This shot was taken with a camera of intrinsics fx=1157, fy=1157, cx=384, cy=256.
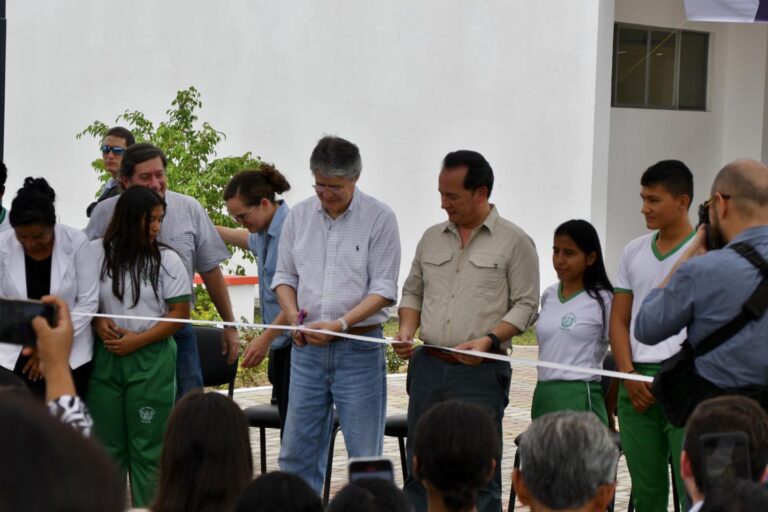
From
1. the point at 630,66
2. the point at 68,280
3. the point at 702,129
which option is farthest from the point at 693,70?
the point at 68,280

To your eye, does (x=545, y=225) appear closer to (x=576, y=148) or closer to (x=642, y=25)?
(x=576, y=148)

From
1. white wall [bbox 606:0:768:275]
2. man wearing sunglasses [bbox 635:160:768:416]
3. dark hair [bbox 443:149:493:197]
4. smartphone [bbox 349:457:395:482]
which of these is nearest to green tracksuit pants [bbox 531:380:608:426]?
dark hair [bbox 443:149:493:197]

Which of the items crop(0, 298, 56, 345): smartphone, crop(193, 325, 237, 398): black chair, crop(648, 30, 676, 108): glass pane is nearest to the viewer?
crop(0, 298, 56, 345): smartphone

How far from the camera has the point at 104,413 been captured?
5.58 meters

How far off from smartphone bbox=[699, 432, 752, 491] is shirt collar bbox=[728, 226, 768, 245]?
150 centimetres

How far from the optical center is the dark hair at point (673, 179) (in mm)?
5055

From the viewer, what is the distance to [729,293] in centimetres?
415

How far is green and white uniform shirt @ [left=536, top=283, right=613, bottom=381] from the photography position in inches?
214

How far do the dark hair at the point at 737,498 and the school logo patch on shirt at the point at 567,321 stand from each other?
110 inches

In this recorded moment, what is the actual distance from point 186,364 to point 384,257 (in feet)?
4.24

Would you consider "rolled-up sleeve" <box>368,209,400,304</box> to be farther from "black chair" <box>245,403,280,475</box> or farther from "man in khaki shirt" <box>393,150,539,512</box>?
"black chair" <box>245,403,280,475</box>

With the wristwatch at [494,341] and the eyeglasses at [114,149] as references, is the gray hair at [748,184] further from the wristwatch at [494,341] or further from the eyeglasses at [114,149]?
the eyeglasses at [114,149]

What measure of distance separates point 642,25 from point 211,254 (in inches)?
519

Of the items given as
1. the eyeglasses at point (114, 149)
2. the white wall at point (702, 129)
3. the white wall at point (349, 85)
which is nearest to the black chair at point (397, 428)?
the eyeglasses at point (114, 149)
